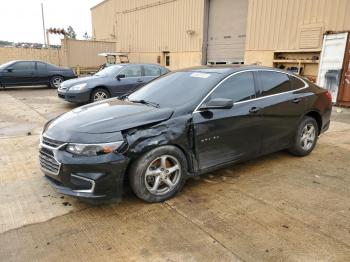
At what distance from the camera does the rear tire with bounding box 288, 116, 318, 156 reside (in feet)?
16.1

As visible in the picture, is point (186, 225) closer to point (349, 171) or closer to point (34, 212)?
point (34, 212)

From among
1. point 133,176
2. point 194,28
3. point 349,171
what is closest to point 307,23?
point 194,28

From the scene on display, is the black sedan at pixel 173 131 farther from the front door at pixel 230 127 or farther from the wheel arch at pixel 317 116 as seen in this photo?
the wheel arch at pixel 317 116

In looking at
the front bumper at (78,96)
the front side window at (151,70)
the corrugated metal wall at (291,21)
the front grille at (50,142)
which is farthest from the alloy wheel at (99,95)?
the corrugated metal wall at (291,21)

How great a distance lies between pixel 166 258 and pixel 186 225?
0.52m

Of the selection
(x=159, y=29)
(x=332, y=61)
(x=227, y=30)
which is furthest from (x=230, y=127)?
(x=159, y=29)

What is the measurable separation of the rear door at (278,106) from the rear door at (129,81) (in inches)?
238

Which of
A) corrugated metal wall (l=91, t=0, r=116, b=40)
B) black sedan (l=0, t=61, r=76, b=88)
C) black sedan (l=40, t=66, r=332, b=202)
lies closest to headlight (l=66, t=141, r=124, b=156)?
black sedan (l=40, t=66, r=332, b=202)

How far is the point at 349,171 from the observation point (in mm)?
4492

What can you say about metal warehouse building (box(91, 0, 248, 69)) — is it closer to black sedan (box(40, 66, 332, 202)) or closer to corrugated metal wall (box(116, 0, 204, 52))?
corrugated metal wall (box(116, 0, 204, 52))

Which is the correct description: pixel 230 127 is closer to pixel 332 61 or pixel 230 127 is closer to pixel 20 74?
pixel 332 61

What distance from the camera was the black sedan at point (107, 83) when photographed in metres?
9.48

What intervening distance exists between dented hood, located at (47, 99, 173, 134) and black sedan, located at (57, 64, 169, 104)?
5457mm

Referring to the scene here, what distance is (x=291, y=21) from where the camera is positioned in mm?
12367
